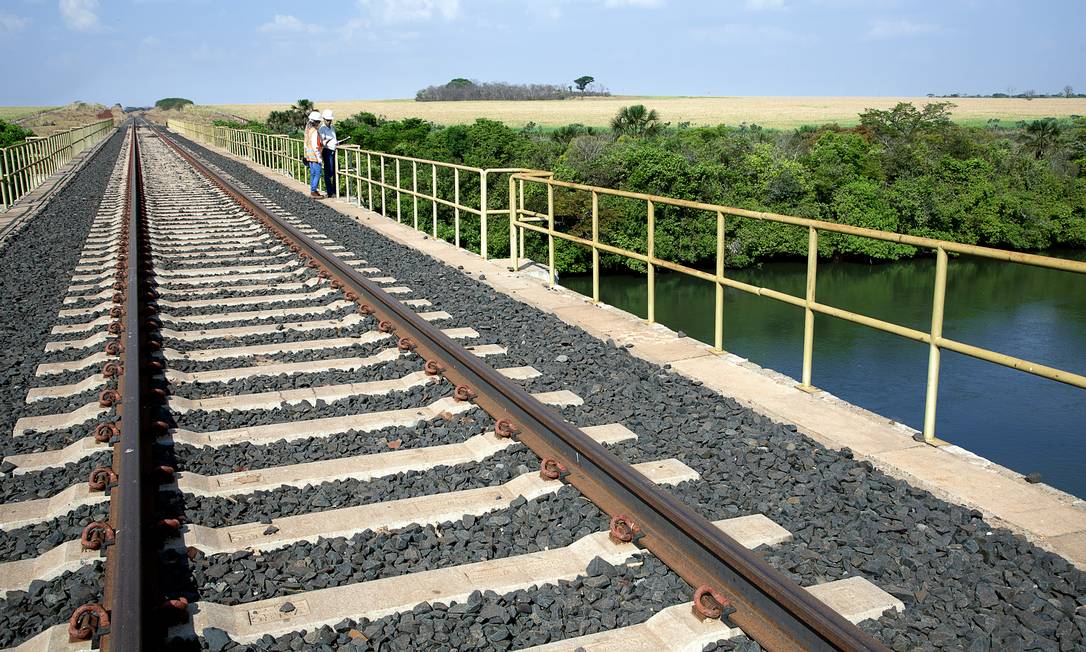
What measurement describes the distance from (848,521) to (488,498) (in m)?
1.67

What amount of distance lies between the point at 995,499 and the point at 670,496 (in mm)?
1691

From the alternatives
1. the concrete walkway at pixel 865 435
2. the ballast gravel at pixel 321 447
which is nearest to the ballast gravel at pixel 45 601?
the ballast gravel at pixel 321 447

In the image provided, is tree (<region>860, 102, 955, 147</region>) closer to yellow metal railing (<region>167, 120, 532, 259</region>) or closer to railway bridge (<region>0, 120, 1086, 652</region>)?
yellow metal railing (<region>167, 120, 532, 259</region>)

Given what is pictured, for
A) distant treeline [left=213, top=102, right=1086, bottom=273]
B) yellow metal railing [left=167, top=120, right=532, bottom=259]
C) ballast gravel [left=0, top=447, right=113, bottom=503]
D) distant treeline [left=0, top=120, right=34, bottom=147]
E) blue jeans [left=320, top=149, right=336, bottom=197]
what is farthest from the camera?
distant treeline [left=213, top=102, right=1086, bottom=273]

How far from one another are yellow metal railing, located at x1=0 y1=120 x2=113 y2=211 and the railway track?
16.1 meters

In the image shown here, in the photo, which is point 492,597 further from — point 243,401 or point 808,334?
point 808,334

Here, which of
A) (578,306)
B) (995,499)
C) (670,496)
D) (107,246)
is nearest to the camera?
(670,496)

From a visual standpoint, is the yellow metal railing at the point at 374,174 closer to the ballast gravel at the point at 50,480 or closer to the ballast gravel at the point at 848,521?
the ballast gravel at the point at 848,521

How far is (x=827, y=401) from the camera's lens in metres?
6.52

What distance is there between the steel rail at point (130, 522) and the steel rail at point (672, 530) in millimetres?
1914

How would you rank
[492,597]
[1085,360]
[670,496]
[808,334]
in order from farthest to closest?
[1085,360]
[808,334]
[670,496]
[492,597]

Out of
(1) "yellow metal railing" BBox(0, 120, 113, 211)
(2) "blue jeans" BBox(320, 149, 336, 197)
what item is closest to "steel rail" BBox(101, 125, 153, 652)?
(2) "blue jeans" BBox(320, 149, 336, 197)

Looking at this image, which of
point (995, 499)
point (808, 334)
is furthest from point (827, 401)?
point (995, 499)

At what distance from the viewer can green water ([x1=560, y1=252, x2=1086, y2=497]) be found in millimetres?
19438
